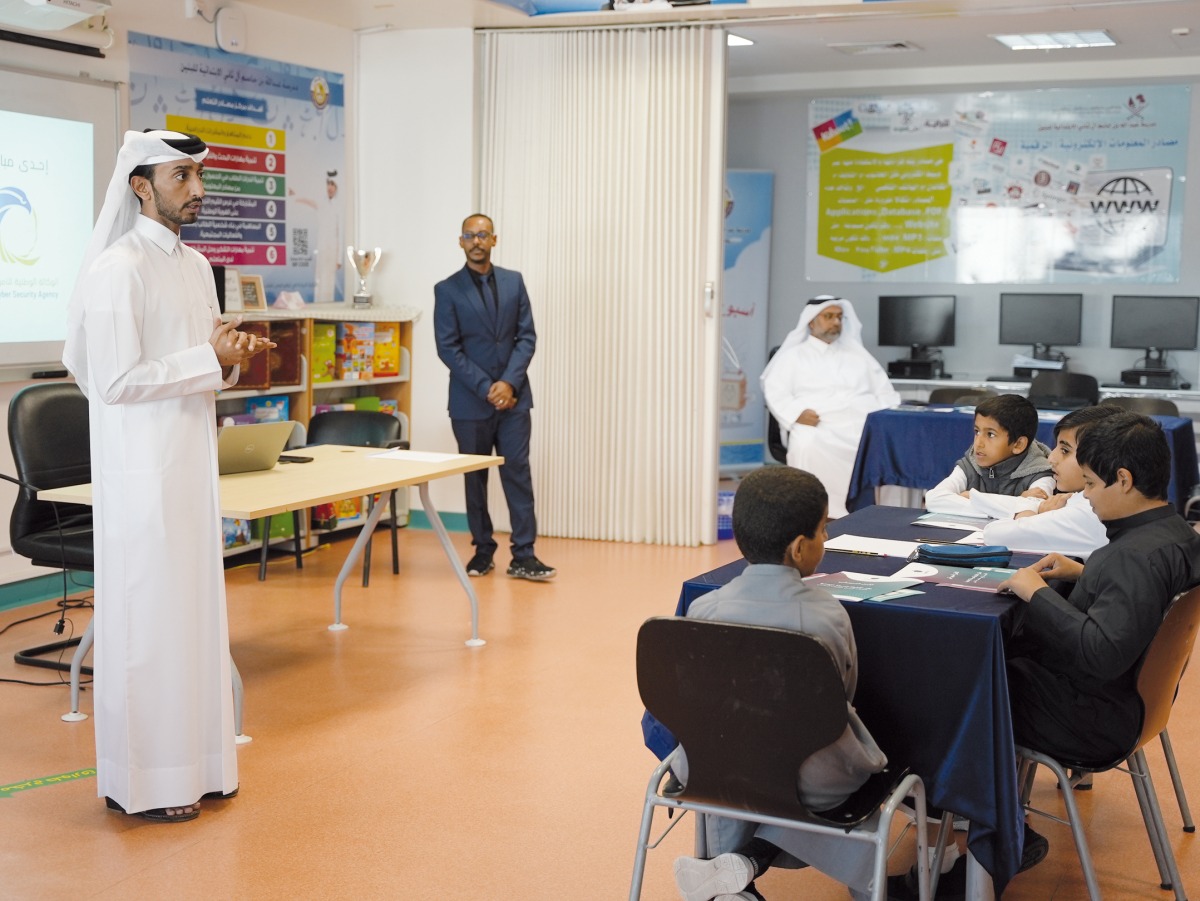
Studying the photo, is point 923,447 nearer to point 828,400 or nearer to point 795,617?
point 828,400

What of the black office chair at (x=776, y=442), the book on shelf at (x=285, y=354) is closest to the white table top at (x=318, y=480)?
the book on shelf at (x=285, y=354)

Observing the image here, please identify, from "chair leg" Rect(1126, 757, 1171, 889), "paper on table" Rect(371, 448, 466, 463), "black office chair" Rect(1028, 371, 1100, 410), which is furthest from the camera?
"black office chair" Rect(1028, 371, 1100, 410)

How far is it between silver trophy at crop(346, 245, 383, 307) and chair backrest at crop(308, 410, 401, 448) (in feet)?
3.92

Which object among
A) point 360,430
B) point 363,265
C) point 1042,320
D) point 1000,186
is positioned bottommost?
point 360,430

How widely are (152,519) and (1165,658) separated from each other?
2.54 m

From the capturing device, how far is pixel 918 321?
991 centimetres

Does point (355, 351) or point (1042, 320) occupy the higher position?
point (1042, 320)

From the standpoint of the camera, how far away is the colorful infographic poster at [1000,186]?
30.9 ft

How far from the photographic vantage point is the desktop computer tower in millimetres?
9758

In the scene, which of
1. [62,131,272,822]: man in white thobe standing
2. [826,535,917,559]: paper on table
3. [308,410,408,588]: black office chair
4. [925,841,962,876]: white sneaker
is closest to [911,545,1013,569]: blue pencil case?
[826,535,917,559]: paper on table

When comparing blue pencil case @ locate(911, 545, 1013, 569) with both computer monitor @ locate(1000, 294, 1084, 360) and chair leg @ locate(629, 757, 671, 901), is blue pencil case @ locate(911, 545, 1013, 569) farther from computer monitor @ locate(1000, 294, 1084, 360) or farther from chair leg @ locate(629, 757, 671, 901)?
computer monitor @ locate(1000, 294, 1084, 360)

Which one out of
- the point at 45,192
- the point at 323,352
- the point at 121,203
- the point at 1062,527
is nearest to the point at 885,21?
the point at 323,352

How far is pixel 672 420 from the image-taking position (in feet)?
25.1

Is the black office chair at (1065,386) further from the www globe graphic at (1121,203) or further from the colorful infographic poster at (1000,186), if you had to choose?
the www globe graphic at (1121,203)
